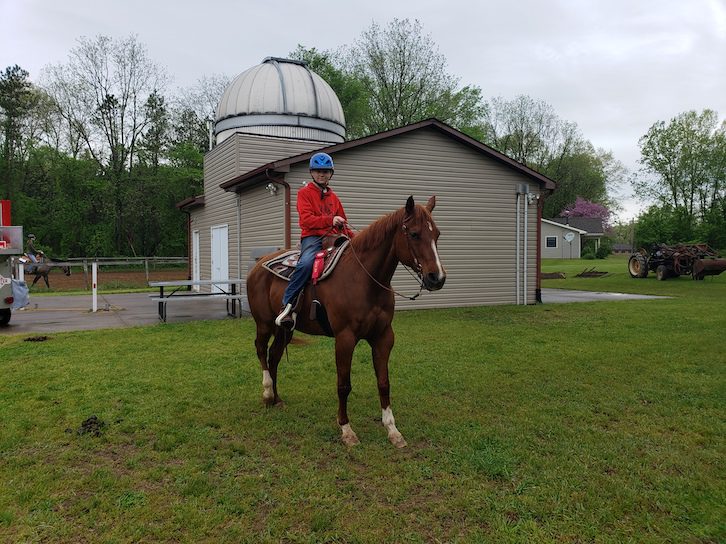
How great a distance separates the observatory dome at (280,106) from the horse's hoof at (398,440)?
13318 mm

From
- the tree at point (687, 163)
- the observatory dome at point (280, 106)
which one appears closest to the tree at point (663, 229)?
the tree at point (687, 163)

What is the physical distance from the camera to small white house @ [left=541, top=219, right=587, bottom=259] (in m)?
52.4

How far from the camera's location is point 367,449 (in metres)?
4.20

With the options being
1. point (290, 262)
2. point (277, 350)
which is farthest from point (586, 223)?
point (290, 262)

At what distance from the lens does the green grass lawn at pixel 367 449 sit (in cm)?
305

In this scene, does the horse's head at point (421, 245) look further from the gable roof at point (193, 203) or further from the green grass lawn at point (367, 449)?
the gable roof at point (193, 203)

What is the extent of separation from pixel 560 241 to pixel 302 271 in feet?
173

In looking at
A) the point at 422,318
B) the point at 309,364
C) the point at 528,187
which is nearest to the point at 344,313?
the point at 309,364

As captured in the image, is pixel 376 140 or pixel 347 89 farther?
pixel 347 89

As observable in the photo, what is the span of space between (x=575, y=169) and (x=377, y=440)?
61.4m

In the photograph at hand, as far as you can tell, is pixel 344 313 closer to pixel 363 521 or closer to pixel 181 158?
pixel 363 521

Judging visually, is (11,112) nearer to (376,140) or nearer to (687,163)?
(376,140)

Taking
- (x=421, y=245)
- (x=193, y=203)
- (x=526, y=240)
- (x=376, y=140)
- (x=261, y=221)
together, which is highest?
(x=376, y=140)

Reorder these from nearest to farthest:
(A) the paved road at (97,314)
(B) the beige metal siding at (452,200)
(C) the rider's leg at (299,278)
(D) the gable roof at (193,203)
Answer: (C) the rider's leg at (299,278) → (A) the paved road at (97,314) → (B) the beige metal siding at (452,200) → (D) the gable roof at (193,203)
